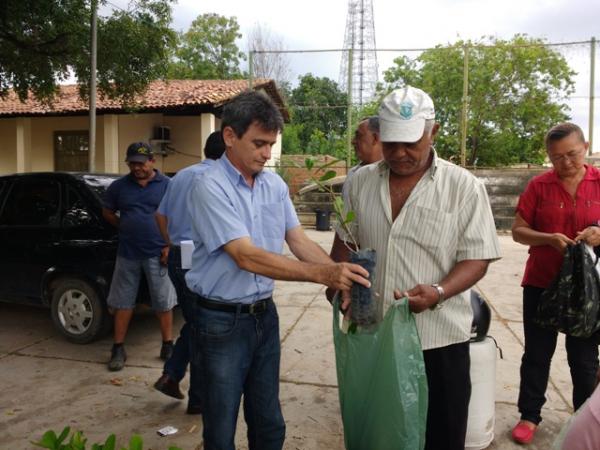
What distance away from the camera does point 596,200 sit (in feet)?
9.77

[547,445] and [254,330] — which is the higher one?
[254,330]

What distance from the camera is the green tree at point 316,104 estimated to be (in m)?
29.4

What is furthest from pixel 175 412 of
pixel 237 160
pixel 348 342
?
pixel 237 160

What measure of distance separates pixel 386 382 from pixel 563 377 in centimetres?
300

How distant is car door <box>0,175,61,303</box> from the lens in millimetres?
5129

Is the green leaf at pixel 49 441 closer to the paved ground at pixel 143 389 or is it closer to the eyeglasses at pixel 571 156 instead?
the paved ground at pixel 143 389

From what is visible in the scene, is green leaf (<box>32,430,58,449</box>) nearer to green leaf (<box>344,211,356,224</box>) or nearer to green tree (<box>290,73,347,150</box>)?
green leaf (<box>344,211,356,224</box>)

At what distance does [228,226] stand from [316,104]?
110ft

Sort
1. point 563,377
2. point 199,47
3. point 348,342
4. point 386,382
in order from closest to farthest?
point 386,382
point 348,342
point 563,377
point 199,47

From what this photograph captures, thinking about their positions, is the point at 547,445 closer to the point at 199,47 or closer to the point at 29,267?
the point at 29,267

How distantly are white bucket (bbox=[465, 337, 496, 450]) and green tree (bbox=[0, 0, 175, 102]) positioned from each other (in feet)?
26.5

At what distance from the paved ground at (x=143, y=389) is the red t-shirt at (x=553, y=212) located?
1084 mm

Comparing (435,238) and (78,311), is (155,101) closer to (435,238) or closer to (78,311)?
(78,311)

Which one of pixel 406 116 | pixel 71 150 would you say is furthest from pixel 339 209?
pixel 71 150
